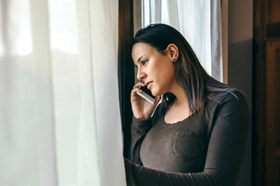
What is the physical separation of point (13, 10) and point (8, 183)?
25 cm

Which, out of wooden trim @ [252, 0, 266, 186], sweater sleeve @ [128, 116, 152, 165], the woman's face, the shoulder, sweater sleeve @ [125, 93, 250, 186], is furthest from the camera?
wooden trim @ [252, 0, 266, 186]

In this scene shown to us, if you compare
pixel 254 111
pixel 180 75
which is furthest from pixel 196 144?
pixel 254 111

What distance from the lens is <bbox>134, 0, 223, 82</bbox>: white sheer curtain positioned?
47.6 inches

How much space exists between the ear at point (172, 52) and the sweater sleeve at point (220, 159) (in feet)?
0.92

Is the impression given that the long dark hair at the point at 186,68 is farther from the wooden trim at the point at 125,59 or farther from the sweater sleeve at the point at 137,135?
the sweater sleeve at the point at 137,135

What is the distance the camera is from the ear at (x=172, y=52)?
0.88 metres

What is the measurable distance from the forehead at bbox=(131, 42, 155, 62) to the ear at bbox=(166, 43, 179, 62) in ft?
0.25

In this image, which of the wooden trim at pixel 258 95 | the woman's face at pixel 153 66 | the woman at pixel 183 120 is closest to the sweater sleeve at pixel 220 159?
the woman at pixel 183 120

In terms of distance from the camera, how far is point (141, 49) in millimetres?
869

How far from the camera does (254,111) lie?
1.78 meters

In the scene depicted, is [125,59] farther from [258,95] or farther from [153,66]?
[258,95]

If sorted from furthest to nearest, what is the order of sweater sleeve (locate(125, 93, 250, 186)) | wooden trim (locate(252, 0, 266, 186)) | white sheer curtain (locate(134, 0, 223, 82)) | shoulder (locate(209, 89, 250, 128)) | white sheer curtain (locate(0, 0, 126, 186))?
wooden trim (locate(252, 0, 266, 186)), white sheer curtain (locate(134, 0, 223, 82)), shoulder (locate(209, 89, 250, 128)), sweater sleeve (locate(125, 93, 250, 186)), white sheer curtain (locate(0, 0, 126, 186))

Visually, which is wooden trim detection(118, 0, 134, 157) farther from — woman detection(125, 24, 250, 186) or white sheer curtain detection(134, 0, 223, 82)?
white sheer curtain detection(134, 0, 223, 82)

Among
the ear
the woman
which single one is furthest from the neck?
the ear
